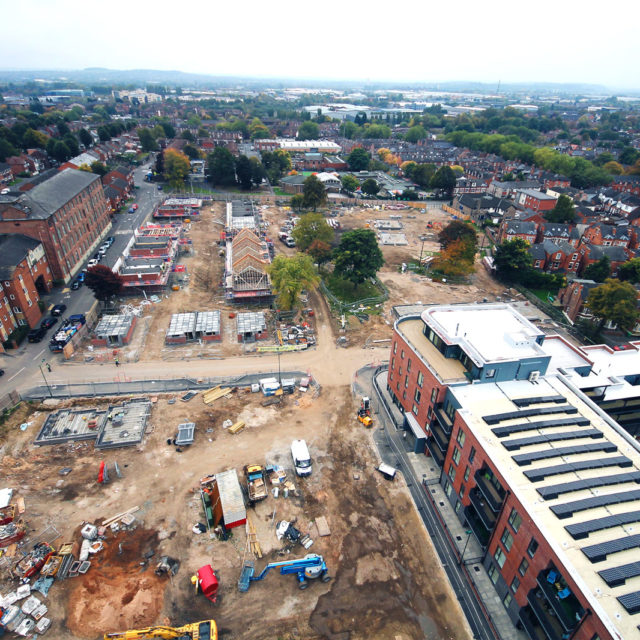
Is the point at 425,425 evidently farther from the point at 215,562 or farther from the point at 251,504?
the point at 215,562

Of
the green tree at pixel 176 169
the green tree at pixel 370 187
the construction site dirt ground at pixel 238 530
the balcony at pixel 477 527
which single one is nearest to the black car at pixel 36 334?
the construction site dirt ground at pixel 238 530

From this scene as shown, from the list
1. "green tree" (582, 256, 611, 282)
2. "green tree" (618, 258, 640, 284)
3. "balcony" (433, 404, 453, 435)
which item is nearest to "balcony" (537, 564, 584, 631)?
"balcony" (433, 404, 453, 435)

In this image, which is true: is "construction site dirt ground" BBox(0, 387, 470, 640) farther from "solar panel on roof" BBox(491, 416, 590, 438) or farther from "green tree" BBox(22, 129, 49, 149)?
"green tree" BBox(22, 129, 49, 149)

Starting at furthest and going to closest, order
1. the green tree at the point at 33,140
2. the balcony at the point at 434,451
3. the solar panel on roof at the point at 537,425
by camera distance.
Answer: the green tree at the point at 33,140, the balcony at the point at 434,451, the solar panel on roof at the point at 537,425

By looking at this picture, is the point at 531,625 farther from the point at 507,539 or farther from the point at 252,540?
the point at 252,540

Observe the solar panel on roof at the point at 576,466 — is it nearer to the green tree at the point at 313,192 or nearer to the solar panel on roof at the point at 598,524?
the solar panel on roof at the point at 598,524

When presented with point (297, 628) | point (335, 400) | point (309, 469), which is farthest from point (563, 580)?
point (335, 400)

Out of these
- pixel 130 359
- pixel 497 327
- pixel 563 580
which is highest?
pixel 497 327
